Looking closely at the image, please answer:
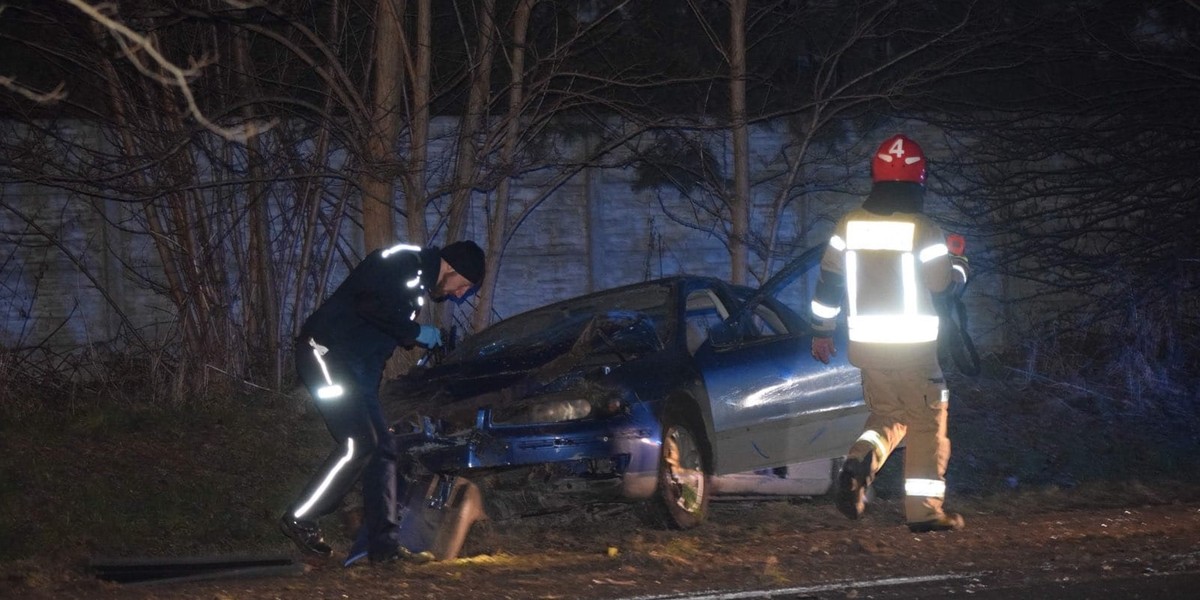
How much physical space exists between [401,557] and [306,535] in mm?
488

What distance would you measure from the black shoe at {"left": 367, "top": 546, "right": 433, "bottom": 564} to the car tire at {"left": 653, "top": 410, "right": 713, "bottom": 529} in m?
1.28

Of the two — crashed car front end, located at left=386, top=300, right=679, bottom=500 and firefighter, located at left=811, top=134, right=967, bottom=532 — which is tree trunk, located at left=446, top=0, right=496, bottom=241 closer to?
crashed car front end, located at left=386, top=300, right=679, bottom=500

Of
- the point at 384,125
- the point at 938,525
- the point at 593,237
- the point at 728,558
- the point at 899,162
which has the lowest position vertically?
the point at 728,558

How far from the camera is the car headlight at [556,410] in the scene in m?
6.91

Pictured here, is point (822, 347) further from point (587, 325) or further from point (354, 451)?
point (354, 451)

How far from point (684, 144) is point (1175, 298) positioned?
460 cm

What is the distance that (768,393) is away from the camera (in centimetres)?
779

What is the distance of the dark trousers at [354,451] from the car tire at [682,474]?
4.82 feet

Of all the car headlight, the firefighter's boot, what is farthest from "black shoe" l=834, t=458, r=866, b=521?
the car headlight

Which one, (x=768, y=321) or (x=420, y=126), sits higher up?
(x=420, y=126)

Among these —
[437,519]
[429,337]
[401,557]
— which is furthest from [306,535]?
[429,337]

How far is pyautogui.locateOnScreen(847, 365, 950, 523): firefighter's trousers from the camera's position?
22.2 ft

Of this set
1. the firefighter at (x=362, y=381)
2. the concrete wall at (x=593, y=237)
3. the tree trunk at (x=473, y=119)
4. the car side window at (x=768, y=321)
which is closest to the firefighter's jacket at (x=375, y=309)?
the firefighter at (x=362, y=381)

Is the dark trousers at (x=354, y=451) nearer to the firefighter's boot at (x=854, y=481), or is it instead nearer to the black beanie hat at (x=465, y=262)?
the black beanie hat at (x=465, y=262)
